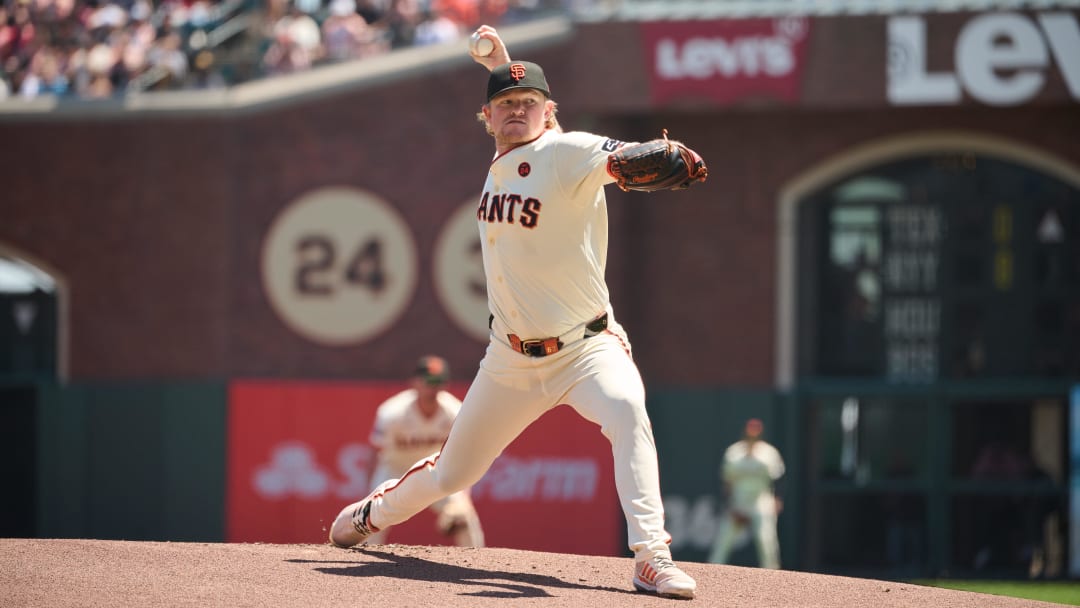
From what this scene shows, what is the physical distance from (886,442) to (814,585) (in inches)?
399

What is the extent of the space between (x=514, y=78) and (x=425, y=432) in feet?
18.5

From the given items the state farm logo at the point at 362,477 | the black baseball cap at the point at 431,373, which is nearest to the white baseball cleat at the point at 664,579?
the black baseball cap at the point at 431,373

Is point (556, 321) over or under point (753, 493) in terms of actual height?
over

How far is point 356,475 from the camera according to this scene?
17672 millimetres

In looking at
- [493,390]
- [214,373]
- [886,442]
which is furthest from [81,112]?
[493,390]

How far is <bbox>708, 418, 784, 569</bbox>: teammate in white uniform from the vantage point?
53.0 ft

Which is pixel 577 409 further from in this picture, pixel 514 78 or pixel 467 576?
pixel 514 78

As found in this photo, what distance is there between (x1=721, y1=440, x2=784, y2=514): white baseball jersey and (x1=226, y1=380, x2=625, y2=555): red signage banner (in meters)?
1.56

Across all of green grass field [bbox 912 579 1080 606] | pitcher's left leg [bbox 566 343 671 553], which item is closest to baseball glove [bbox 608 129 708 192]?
pitcher's left leg [bbox 566 343 671 553]

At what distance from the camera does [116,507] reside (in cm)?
1823

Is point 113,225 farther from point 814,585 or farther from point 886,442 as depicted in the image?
point 814,585

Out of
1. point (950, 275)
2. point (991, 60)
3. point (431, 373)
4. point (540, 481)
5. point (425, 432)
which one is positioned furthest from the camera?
point (540, 481)

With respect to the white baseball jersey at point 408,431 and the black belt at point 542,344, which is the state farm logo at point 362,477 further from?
the black belt at point 542,344

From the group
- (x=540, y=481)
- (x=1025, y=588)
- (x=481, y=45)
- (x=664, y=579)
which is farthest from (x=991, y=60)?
(x=664, y=579)
